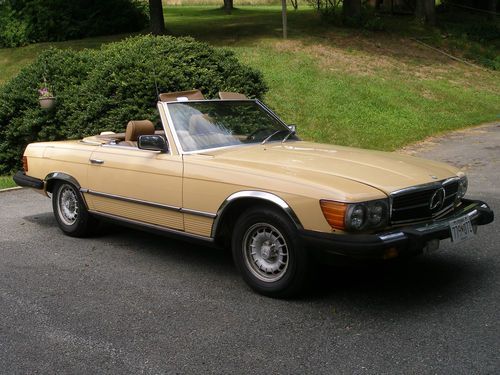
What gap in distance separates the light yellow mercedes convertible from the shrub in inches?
166

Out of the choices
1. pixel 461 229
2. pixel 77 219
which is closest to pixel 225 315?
pixel 461 229

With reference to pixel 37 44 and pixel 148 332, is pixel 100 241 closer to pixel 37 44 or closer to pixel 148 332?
pixel 148 332

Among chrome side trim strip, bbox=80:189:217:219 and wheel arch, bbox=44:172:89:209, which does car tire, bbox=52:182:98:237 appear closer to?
wheel arch, bbox=44:172:89:209

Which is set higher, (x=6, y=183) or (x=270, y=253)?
(x=270, y=253)

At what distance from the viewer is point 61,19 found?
2291 cm

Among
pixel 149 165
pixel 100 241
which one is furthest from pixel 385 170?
pixel 100 241

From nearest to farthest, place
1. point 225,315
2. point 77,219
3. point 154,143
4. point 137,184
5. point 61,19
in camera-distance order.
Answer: point 225,315
point 154,143
point 137,184
point 77,219
point 61,19

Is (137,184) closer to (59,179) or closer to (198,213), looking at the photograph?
(198,213)

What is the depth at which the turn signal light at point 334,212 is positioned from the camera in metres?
4.07

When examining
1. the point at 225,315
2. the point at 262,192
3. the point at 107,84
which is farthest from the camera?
the point at 107,84

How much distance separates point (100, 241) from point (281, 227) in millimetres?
2693

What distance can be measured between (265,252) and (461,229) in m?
1.46

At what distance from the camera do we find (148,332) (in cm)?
405

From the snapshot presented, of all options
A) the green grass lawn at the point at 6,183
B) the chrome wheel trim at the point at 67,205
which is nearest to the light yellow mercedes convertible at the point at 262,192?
the chrome wheel trim at the point at 67,205
